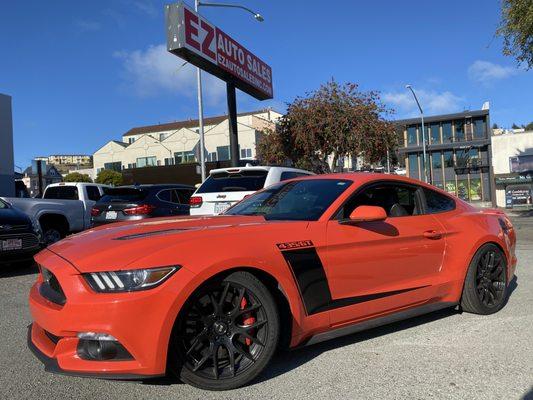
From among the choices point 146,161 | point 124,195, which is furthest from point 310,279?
point 146,161

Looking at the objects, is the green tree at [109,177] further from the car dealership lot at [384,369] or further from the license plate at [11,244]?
the car dealership lot at [384,369]

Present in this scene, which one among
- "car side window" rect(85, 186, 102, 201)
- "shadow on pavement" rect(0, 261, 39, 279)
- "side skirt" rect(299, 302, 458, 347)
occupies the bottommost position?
"side skirt" rect(299, 302, 458, 347)

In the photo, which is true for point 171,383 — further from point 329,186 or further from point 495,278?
point 495,278

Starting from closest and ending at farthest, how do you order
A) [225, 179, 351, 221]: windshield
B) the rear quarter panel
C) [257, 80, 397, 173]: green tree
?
1. [225, 179, 351, 221]: windshield
2. the rear quarter panel
3. [257, 80, 397, 173]: green tree

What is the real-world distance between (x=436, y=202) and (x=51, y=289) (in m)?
3.57

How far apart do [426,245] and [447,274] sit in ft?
1.40

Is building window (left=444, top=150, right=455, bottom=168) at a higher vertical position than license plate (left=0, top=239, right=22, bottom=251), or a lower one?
higher

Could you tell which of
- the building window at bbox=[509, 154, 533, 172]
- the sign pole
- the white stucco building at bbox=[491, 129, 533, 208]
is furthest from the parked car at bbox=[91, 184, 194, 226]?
the building window at bbox=[509, 154, 533, 172]

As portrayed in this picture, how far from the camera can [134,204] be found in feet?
33.5

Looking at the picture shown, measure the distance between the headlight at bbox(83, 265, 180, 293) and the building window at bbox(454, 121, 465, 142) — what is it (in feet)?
179

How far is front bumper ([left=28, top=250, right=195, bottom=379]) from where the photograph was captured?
2990mm

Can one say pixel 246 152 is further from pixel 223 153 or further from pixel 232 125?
pixel 232 125

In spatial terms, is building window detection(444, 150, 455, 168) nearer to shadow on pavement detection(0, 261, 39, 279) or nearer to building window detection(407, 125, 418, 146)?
building window detection(407, 125, 418, 146)

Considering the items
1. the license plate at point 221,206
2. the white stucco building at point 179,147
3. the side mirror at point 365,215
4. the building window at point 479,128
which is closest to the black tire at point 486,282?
the side mirror at point 365,215
